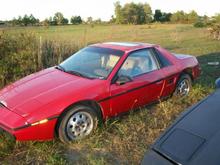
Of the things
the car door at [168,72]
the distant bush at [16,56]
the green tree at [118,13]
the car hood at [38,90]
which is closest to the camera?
the car hood at [38,90]

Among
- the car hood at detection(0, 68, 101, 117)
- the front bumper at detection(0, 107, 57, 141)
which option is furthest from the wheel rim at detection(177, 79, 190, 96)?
the front bumper at detection(0, 107, 57, 141)

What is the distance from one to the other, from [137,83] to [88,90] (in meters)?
1.01

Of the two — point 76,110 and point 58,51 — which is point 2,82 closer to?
point 58,51

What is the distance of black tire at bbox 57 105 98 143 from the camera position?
471 centimetres

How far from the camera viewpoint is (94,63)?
5.77 m

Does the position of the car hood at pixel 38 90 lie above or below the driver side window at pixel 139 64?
below

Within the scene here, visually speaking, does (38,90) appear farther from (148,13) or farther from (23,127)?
(148,13)

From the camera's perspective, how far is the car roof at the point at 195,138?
2170 millimetres

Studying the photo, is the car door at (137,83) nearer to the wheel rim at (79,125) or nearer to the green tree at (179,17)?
the wheel rim at (79,125)

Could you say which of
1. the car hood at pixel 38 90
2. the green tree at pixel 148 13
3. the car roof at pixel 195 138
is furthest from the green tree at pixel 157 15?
the car roof at pixel 195 138

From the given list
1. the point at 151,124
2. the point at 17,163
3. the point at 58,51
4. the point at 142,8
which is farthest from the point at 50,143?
the point at 142,8

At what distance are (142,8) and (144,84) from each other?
67.6 metres

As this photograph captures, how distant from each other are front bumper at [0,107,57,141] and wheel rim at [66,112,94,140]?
0.29 metres

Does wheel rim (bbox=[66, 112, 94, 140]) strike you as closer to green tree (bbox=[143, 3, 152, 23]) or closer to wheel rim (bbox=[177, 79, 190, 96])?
wheel rim (bbox=[177, 79, 190, 96])
